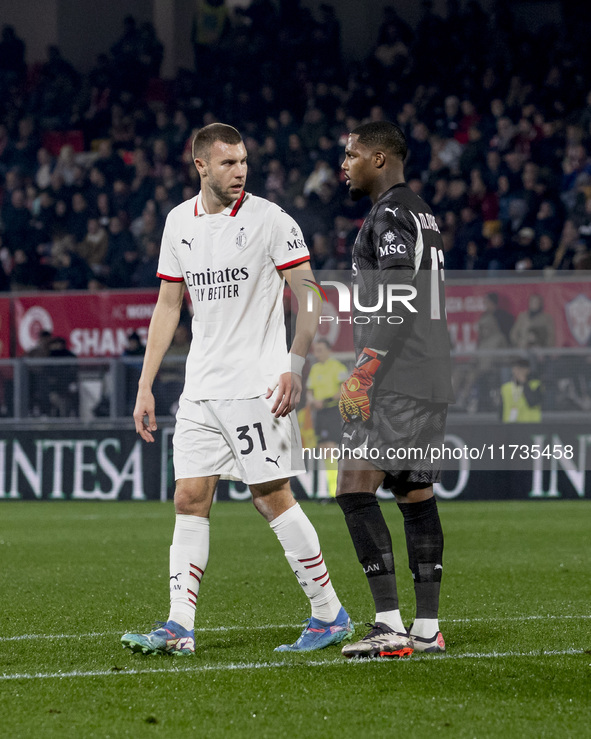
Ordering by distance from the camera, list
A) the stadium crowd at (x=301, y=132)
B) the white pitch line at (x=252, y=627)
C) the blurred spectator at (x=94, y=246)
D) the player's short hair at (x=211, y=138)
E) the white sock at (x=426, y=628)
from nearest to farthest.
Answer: the white sock at (x=426, y=628), the player's short hair at (x=211, y=138), the white pitch line at (x=252, y=627), the stadium crowd at (x=301, y=132), the blurred spectator at (x=94, y=246)

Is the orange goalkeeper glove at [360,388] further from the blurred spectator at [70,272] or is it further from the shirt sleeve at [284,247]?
the blurred spectator at [70,272]

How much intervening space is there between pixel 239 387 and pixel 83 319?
904 centimetres

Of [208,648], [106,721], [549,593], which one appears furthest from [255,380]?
[549,593]

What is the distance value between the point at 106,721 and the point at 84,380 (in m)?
9.36

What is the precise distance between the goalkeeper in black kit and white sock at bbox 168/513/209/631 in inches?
23.0

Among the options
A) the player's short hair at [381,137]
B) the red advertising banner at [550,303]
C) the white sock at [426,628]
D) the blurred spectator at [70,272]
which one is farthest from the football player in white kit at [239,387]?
the blurred spectator at [70,272]

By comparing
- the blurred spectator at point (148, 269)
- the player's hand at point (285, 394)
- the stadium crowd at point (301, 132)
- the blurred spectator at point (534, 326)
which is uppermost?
the stadium crowd at point (301, 132)

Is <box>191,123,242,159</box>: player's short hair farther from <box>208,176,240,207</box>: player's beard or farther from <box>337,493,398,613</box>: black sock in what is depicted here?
<box>337,493,398,613</box>: black sock

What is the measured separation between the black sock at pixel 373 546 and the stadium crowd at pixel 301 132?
9.84 metres

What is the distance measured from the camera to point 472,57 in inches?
694

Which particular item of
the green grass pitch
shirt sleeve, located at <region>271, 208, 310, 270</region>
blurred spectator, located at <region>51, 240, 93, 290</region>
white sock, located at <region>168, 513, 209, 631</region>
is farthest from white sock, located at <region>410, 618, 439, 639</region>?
blurred spectator, located at <region>51, 240, 93, 290</region>

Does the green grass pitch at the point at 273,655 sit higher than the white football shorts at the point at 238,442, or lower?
lower

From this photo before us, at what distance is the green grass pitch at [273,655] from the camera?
10.7 ft

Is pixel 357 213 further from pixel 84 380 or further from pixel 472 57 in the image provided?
pixel 84 380
